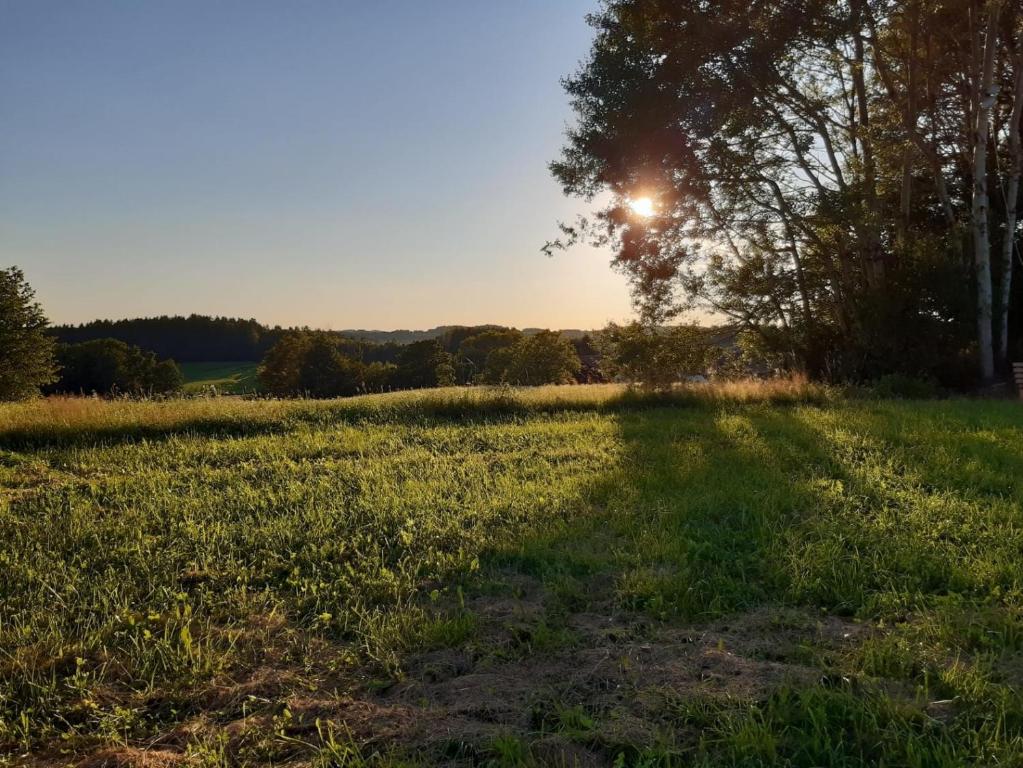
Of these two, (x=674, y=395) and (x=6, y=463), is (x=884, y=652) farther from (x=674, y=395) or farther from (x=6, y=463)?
(x=674, y=395)

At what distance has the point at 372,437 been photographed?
8977 mm

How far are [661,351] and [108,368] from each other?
53.9m

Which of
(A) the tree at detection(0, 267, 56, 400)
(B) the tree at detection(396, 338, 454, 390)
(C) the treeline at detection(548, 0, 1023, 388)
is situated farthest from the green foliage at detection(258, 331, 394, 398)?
(C) the treeline at detection(548, 0, 1023, 388)

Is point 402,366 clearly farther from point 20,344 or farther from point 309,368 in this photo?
point 20,344

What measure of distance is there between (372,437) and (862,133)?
1411 cm

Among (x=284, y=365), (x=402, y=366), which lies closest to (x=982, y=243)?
(x=402, y=366)

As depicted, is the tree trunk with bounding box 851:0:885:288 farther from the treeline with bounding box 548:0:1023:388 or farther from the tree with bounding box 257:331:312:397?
the tree with bounding box 257:331:312:397

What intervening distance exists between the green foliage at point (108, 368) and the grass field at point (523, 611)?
185 feet

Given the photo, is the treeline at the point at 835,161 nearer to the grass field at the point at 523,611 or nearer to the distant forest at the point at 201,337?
the grass field at the point at 523,611

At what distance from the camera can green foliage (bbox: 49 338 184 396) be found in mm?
55125

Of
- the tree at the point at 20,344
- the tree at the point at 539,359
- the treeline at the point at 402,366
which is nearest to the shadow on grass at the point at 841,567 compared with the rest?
the tree at the point at 20,344

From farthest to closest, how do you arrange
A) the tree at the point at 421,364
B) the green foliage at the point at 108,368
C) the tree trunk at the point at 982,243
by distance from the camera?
the tree at the point at 421,364 → the green foliage at the point at 108,368 → the tree trunk at the point at 982,243

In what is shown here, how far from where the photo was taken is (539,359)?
57312 millimetres

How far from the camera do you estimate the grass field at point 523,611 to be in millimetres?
2311
